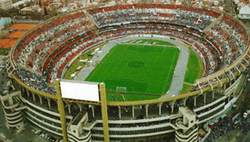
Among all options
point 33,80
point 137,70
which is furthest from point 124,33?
point 33,80

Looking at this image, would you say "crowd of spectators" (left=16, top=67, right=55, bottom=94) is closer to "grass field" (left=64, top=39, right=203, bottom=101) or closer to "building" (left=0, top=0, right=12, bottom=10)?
"grass field" (left=64, top=39, right=203, bottom=101)

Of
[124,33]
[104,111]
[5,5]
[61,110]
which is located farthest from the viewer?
[5,5]

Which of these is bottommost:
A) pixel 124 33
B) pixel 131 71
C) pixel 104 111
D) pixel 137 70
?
pixel 131 71

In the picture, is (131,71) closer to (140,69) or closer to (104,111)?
(140,69)

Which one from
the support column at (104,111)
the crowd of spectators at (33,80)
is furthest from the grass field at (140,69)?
the crowd of spectators at (33,80)

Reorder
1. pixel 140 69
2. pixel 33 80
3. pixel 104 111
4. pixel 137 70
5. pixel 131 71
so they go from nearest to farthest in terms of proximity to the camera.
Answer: pixel 104 111 → pixel 33 80 → pixel 131 71 → pixel 137 70 → pixel 140 69

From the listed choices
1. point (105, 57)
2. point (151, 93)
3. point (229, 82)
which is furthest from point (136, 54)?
point (229, 82)

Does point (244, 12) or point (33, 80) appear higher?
point (244, 12)
